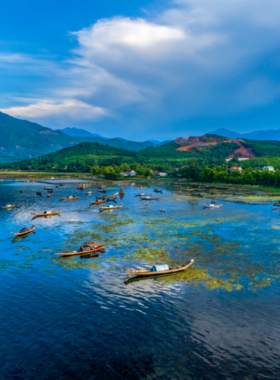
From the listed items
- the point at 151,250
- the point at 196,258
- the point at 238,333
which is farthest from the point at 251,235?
the point at 238,333

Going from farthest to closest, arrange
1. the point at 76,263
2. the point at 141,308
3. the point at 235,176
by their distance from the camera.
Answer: the point at 235,176
the point at 76,263
the point at 141,308

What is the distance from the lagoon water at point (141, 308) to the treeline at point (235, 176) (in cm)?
7729

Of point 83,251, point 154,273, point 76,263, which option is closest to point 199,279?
point 154,273

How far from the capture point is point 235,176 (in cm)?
14150

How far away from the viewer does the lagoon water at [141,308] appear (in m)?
19.6

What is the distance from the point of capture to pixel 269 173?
4801 inches

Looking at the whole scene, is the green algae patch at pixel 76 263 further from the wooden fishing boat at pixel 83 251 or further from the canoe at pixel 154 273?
the canoe at pixel 154 273

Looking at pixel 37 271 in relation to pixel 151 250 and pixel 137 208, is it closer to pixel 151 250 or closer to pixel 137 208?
pixel 151 250

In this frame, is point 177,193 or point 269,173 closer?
point 177,193

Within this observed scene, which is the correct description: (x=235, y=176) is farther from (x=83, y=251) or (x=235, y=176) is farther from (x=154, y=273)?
(x=154, y=273)

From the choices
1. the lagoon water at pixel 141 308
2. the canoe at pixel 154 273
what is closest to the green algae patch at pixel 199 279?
the lagoon water at pixel 141 308

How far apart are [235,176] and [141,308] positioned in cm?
12576

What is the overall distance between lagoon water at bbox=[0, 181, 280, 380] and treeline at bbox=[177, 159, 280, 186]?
77.3m

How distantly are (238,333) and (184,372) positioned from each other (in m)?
6.24
